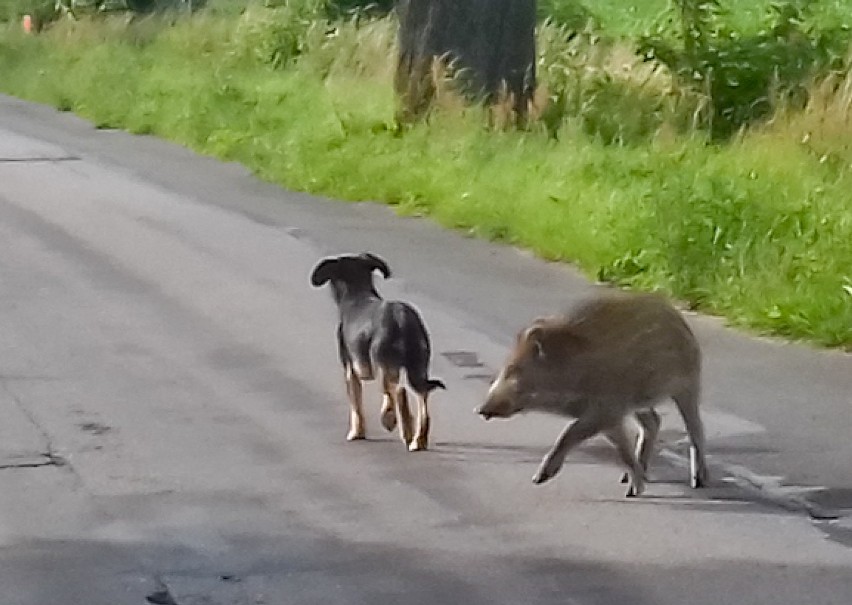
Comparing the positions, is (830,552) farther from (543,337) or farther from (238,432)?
(238,432)

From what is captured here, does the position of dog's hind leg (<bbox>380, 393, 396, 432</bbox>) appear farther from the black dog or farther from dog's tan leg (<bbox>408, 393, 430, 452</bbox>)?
dog's tan leg (<bbox>408, 393, 430, 452</bbox>)

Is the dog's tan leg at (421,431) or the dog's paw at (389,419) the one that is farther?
the dog's paw at (389,419)

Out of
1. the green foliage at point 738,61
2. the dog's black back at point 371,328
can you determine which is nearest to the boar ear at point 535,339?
the dog's black back at point 371,328

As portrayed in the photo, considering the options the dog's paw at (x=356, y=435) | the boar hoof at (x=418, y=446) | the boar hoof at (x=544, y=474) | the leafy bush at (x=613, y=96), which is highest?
the boar hoof at (x=544, y=474)

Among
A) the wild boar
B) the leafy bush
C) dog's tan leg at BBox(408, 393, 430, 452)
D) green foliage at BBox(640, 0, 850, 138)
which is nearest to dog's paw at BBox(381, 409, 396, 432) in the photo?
dog's tan leg at BBox(408, 393, 430, 452)

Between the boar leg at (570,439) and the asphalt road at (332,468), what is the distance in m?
0.14

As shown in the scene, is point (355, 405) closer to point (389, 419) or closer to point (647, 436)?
point (389, 419)

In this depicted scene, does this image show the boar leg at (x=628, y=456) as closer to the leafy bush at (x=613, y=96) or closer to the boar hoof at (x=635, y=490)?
the boar hoof at (x=635, y=490)

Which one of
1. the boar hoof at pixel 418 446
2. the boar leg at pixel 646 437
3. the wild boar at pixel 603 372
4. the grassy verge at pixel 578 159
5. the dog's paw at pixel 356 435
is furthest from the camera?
the grassy verge at pixel 578 159

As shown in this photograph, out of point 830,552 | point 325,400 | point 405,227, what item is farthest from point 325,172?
point 830,552

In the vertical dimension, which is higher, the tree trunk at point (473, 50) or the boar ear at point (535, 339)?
the boar ear at point (535, 339)

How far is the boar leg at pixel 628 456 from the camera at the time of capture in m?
7.06

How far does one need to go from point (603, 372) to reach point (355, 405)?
1.53m

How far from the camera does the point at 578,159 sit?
15.0 m
